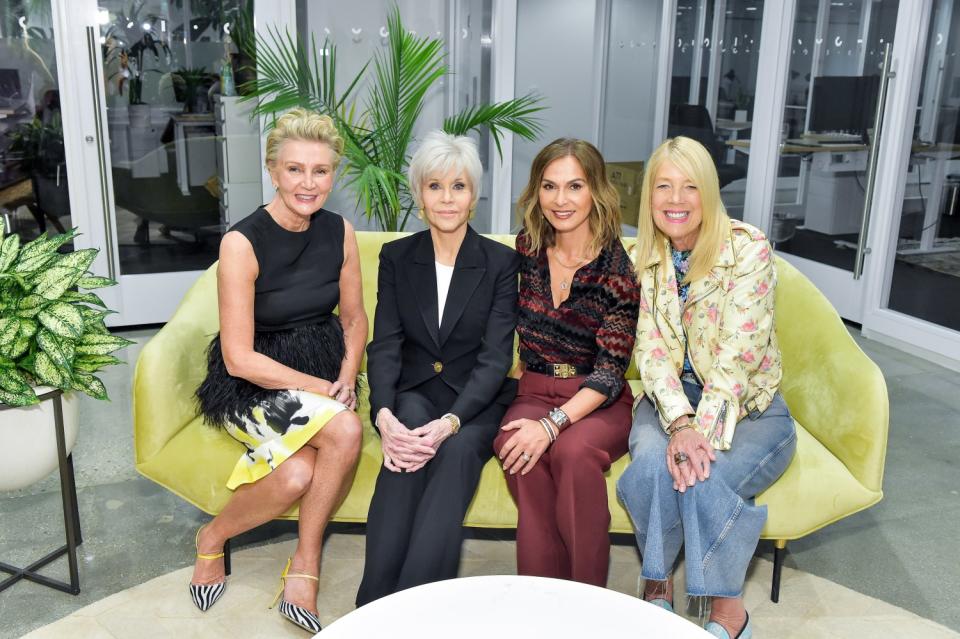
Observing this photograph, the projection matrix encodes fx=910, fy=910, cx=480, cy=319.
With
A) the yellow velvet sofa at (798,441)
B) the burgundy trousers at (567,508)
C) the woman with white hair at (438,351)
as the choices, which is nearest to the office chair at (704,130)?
the yellow velvet sofa at (798,441)

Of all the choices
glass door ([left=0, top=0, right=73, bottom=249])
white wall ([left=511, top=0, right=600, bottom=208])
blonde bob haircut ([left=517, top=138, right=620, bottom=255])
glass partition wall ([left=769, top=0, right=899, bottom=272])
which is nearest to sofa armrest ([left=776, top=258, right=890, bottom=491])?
blonde bob haircut ([left=517, top=138, right=620, bottom=255])

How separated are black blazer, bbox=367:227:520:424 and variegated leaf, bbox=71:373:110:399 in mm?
687

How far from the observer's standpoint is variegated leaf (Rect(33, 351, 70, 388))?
219 cm

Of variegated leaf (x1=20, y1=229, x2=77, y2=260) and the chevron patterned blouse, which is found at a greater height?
variegated leaf (x1=20, y1=229, x2=77, y2=260)

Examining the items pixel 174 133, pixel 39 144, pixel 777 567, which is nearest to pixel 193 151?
pixel 174 133

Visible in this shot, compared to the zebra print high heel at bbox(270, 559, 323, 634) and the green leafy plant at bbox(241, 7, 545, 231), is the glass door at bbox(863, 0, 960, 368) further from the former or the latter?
the zebra print high heel at bbox(270, 559, 323, 634)

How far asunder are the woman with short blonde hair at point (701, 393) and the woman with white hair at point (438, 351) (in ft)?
1.23

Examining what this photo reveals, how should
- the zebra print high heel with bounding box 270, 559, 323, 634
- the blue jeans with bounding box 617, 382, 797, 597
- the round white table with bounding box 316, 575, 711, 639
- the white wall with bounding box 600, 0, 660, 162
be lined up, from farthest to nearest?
the white wall with bounding box 600, 0, 660, 162, the zebra print high heel with bounding box 270, 559, 323, 634, the blue jeans with bounding box 617, 382, 797, 597, the round white table with bounding box 316, 575, 711, 639

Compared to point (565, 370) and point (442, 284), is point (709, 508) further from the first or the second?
point (442, 284)

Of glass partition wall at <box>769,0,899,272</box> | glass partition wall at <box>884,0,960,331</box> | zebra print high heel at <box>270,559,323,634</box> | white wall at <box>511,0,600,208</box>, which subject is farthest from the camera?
white wall at <box>511,0,600,208</box>

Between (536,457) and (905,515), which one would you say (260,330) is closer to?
(536,457)

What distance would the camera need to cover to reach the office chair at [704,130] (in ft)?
18.1

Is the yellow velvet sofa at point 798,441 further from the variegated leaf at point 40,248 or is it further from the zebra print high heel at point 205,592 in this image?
the variegated leaf at point 40,248

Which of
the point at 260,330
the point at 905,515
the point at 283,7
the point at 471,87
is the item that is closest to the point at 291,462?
the point at 260,330
